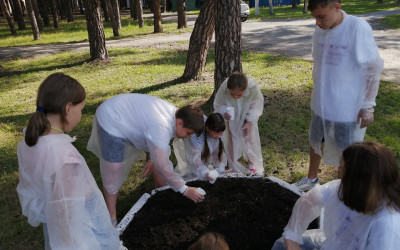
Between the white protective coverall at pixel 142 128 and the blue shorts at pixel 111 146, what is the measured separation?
0.11 ft

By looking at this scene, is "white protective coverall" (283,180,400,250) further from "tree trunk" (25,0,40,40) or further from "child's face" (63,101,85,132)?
"tree trunk" (25,0,40,40)

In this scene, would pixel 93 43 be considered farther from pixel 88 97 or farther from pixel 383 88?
pixel 383 88

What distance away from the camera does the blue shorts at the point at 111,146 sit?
2.55m

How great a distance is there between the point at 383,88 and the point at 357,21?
13.0 feet

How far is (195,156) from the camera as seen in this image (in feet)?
9.84

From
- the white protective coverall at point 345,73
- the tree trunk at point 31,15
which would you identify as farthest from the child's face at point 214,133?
the tree trunk at point 31,15

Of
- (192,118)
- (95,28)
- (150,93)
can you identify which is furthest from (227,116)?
(95,28)

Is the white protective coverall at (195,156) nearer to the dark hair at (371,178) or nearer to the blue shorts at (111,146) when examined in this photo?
the blue shorts at (111,146)

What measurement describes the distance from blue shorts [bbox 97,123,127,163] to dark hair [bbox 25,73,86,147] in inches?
34.5

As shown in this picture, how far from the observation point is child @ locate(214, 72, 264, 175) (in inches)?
117

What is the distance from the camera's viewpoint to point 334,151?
2.78 metres

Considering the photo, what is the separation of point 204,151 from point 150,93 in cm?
337

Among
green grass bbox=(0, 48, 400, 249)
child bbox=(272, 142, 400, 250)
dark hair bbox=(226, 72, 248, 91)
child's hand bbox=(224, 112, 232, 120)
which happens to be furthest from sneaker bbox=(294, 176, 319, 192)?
child bbox=(272, 142, 400, 250)

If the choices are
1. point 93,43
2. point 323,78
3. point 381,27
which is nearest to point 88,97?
point 93,43
